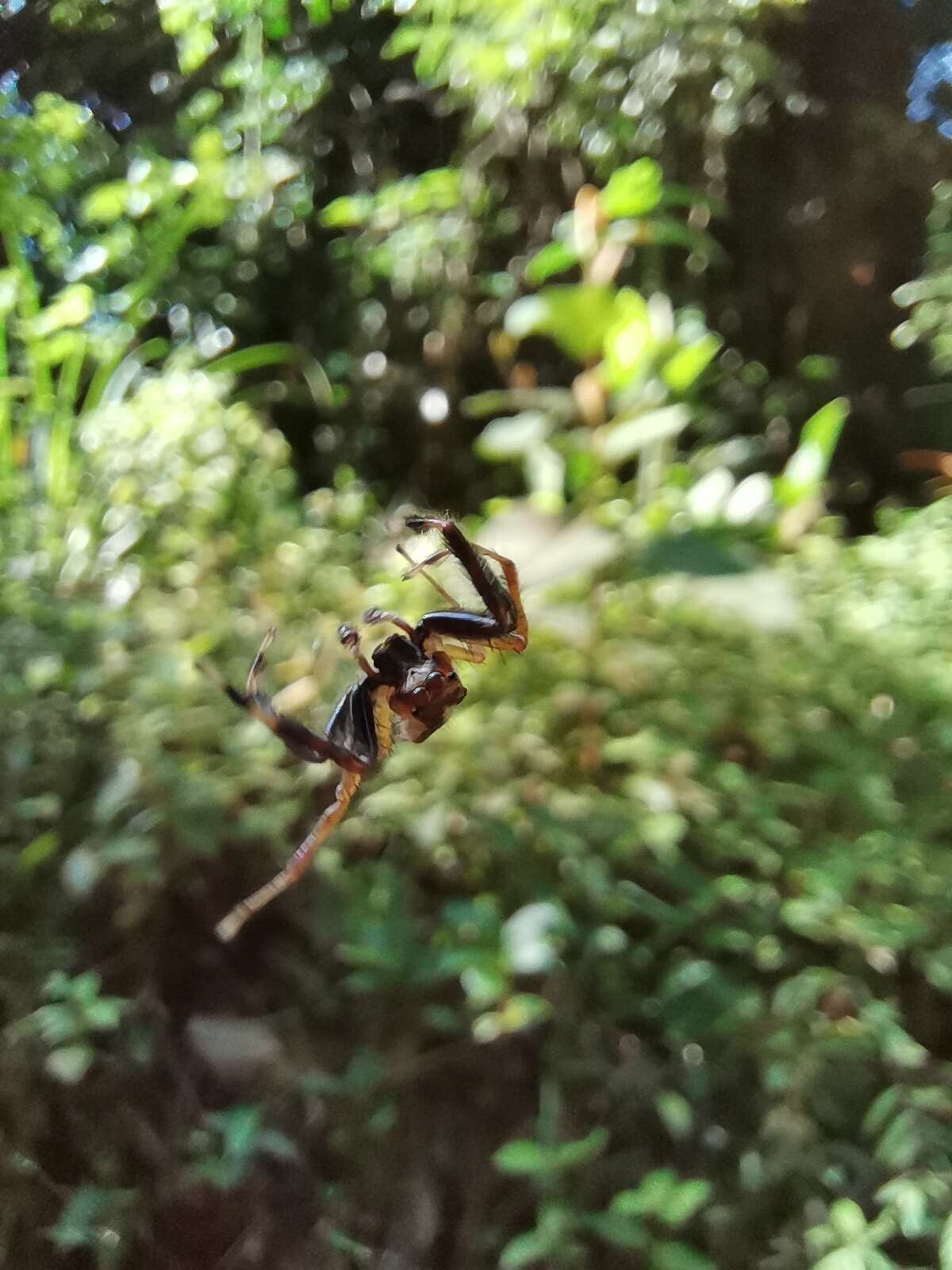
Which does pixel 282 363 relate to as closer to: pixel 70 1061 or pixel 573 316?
pixel 573 316

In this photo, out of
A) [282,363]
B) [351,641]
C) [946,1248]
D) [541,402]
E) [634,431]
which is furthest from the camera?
[282,363]

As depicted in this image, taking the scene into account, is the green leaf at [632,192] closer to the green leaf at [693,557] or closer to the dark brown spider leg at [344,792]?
the green leaf at [693,557]

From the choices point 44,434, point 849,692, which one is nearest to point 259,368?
point 44,434

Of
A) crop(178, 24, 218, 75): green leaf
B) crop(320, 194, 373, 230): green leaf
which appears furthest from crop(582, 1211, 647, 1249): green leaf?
crop(178, 24, 218, 75): green leaf

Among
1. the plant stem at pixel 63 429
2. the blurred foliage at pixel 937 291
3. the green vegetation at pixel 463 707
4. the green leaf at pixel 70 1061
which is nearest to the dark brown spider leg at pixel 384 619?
the green vegetation at pixel 463 707

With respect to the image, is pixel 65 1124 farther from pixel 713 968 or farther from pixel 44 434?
pixel 44 434

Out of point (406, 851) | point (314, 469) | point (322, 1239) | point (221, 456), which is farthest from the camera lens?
point (314, 469)

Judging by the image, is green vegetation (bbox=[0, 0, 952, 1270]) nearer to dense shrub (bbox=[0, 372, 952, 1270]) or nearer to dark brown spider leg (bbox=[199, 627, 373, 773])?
dense shrub (bbox=[0, 372, 952, 1270])

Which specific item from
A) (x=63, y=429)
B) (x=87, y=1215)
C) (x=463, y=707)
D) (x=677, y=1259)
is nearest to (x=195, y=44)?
(x=63, y=429)
